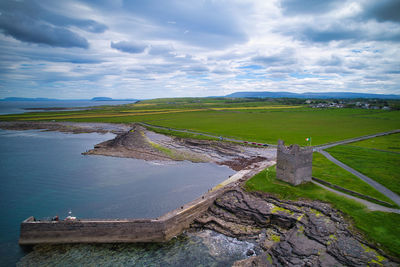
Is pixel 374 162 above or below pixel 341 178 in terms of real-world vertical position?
above

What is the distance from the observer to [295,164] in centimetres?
3150

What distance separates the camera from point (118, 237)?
963 inches

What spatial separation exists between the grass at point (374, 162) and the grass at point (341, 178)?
2.76 meters

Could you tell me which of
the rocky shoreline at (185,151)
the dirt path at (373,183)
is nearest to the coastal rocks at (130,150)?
the rocky shoreline at (185,151)

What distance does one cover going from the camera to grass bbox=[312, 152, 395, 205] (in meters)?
29.7

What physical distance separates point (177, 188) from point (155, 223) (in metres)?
12.9

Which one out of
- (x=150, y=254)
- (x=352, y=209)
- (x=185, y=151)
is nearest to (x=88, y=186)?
(x=150, y=254)

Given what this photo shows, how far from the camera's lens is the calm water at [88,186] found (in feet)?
97.8

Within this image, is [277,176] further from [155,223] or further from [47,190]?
[47,190]

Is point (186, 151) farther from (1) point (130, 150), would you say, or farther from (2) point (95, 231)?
(2) point (95, 231)

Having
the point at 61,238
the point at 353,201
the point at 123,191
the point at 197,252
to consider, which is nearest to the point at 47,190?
the point at 123,191

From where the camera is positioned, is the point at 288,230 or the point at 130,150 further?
the point at 130,150

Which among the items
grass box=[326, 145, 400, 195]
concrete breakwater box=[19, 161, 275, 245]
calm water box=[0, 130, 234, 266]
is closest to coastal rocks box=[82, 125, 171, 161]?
calm water box=[0, 130, 234, 266]

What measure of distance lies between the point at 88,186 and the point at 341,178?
128 ft
